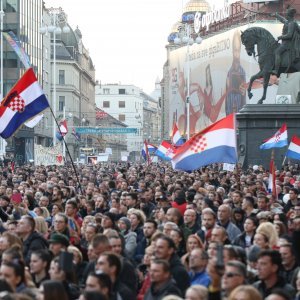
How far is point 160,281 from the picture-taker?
32.8 feet

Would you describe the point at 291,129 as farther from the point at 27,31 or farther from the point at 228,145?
the point at 27,31

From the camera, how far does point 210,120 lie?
94.2 meters

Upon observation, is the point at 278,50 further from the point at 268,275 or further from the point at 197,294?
the point at 197,294

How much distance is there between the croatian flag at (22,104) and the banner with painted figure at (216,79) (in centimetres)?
5788

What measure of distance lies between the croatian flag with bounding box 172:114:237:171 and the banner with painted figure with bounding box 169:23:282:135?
193ft

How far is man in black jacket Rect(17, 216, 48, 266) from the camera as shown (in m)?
13.1

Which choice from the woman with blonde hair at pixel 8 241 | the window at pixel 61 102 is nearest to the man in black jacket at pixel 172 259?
the woman with blonde hair at pixel 8 241

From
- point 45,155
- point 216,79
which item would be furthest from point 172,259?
point 216,79

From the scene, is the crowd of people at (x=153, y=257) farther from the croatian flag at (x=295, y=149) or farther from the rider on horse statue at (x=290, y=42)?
the rider on horse statue at (x=290, y=42)

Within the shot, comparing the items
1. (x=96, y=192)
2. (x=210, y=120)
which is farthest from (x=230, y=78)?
(x=96, y=192)

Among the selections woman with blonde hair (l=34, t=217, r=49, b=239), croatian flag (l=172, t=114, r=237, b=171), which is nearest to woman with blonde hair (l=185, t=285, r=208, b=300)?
woman with blonde hair (l=34, t=217, r=49, b=239)

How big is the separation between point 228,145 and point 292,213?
409 cm

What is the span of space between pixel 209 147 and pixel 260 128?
21885 millimetres

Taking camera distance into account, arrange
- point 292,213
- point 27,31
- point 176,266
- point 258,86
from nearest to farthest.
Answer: point 176,266, point 292,213, point 258,86, point 27,31
